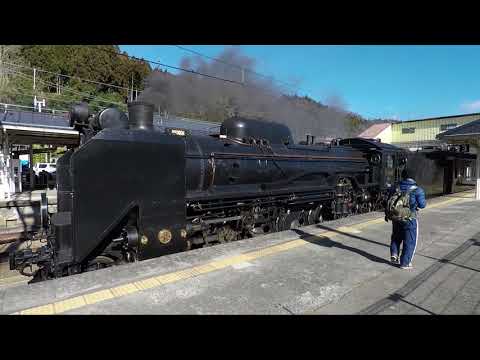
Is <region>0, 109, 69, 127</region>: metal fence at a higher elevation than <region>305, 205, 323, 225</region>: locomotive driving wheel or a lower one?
higher

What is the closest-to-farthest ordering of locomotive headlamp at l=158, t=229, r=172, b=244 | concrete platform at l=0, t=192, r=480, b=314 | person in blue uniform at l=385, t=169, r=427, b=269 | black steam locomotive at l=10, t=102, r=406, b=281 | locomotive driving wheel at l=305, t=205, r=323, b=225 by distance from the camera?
concrete platform at l=0, t=192, r=480, b=314 → black steam locomotive at l=10, t=102, r=406, b=281 → person in blue uniform at l=385, t=169, r=427, b=269 → locomotive headlamp at l=158, t=229, r=172, b=244 → locomotive driving wheel at l=305, t=205, r=323, b=225

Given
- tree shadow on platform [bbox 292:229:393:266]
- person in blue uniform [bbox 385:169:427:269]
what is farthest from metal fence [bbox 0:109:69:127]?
person in blue uniform [bbox 385:169:427:269]

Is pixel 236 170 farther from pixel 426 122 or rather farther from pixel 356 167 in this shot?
pixel 426 122

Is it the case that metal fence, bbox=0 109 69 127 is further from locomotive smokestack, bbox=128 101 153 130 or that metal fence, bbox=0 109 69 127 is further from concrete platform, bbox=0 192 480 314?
concrete platform, bbox=0 192 480 314

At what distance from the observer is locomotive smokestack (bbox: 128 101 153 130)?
521 cm

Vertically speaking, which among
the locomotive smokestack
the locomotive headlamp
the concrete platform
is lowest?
the concrete platform

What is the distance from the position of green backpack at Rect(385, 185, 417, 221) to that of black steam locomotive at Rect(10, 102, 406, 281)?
8.72ft

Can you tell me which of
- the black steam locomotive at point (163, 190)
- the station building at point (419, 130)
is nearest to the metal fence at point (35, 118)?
the black steam locomotive at point (163, 190)

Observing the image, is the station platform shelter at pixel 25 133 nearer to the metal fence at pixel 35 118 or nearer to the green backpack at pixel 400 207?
the metal fence at pixel 35 118

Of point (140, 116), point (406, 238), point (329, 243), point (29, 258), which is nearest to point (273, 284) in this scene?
point (406, 238)

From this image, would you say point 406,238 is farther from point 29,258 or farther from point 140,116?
point 29,258

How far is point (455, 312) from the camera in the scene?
10.5 ft

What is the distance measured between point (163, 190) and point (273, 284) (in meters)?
2.13

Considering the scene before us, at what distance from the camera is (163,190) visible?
476 cm
